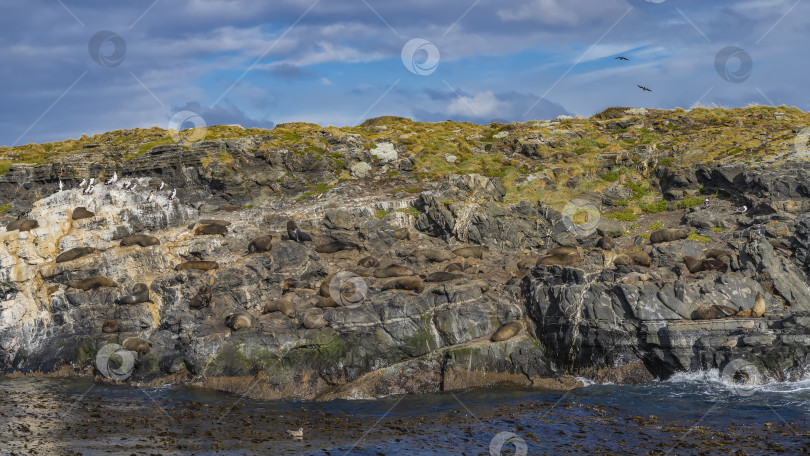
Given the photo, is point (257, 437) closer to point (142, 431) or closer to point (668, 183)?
point (142, 431)

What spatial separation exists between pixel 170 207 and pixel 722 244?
107ft

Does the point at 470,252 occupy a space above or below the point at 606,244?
above

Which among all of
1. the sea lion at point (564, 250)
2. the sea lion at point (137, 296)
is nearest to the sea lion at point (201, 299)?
the sea lion at point (137, 296)

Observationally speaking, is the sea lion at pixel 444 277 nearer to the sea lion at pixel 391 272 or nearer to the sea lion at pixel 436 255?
the sea lion at pixel 391 272

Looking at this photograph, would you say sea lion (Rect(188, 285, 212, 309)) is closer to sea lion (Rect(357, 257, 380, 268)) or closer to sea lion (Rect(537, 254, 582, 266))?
sea lion (Rect(357, 257, 380, 268))

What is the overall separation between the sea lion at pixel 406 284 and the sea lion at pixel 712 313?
477 inches

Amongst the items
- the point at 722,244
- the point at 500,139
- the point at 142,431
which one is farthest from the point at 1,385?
the point at 500,139

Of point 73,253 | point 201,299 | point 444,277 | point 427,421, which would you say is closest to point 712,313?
point 444,277

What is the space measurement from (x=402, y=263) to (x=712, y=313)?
16287 millimetres

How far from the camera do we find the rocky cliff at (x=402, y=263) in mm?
28000

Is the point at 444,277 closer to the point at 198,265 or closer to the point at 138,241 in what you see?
the point at 198,265

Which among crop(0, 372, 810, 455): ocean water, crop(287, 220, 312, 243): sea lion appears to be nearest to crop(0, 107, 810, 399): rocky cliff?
crop(287, 220, 312, 243): sea lion

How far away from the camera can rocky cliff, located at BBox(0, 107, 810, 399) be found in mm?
28000

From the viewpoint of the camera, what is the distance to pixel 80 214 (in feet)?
125
